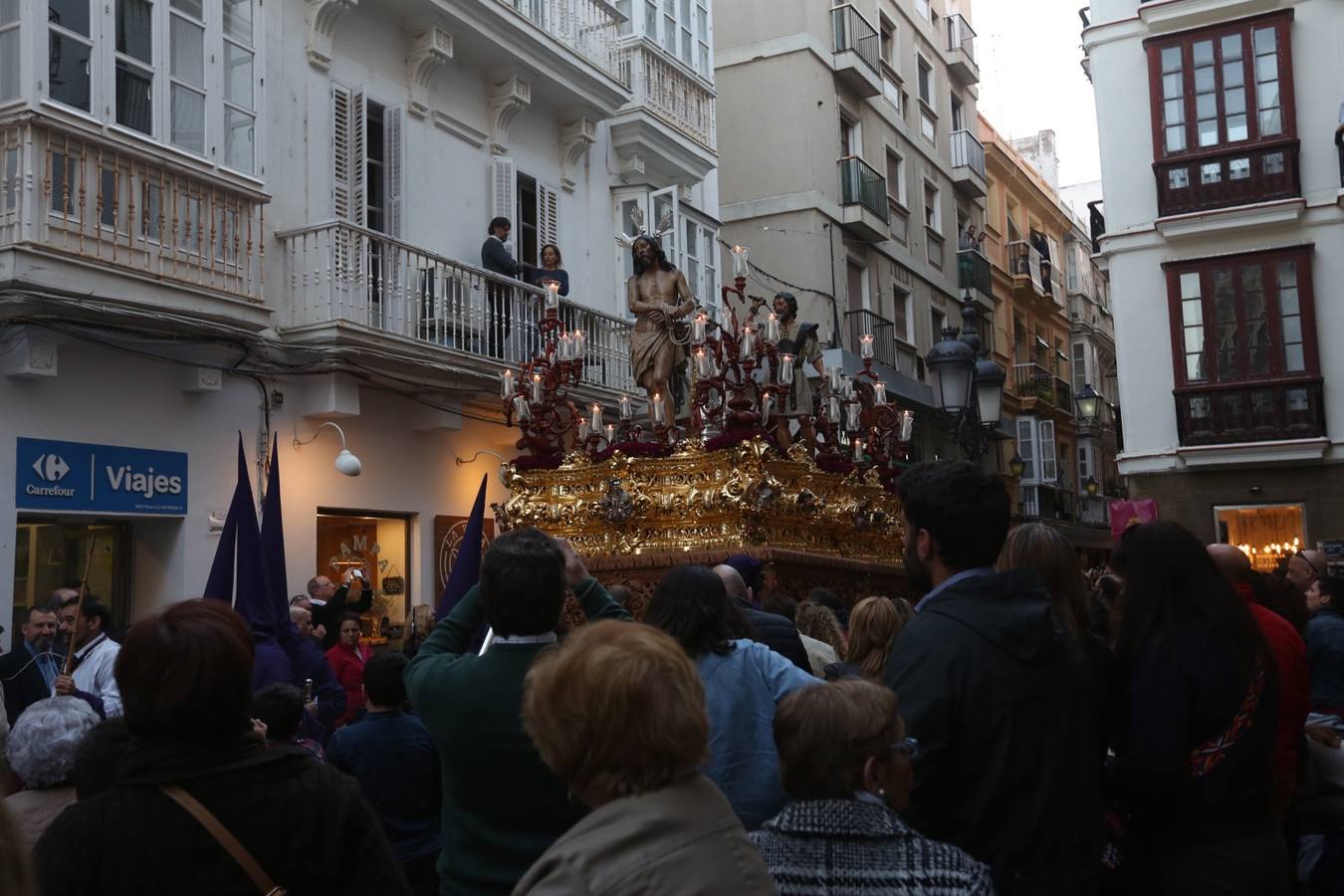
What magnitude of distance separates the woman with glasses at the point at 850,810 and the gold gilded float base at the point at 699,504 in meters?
6.61

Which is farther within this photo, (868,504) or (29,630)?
(868,504)

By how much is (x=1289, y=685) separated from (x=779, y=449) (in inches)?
245

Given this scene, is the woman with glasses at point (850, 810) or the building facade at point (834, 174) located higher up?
→ the building facade at point (834, 174)

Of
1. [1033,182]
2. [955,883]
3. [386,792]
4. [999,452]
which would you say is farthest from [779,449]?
[1033,182]

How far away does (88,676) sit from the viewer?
6.98 m

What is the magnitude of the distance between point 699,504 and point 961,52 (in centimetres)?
2447

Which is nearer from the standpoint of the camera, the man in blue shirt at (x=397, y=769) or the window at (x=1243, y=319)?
the man in blue shirt at (x=397, y=769)

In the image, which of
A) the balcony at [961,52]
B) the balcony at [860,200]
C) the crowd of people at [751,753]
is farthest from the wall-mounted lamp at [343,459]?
the balcony at [961,52]

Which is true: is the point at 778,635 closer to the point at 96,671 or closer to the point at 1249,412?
the point at 96,671

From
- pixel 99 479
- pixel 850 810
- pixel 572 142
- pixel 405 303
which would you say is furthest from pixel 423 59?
pixel 850 810

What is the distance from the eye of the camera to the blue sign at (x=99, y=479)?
10.3 meters

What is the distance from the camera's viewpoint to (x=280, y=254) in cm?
1255

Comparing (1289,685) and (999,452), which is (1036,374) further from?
(1289,685)

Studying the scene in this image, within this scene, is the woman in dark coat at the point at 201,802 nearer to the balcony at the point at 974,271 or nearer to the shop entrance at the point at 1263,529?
the shop entrance at the point at 1263,529
